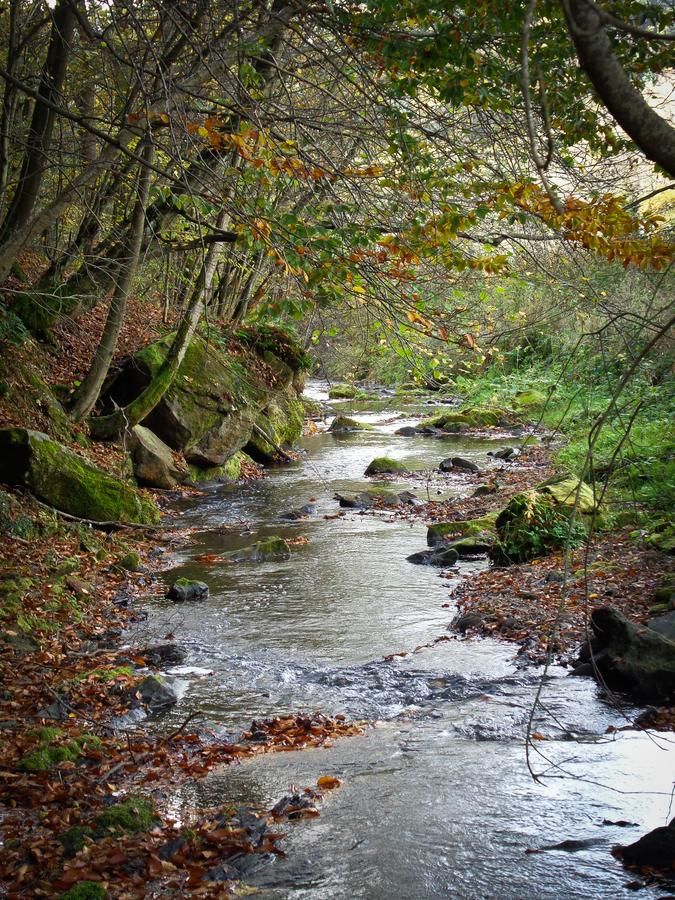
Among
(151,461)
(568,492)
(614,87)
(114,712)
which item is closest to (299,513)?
(151,461)

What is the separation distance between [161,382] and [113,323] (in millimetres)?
2341

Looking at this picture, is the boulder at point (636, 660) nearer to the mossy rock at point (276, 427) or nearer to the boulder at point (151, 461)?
the boulder at point (151, 461)

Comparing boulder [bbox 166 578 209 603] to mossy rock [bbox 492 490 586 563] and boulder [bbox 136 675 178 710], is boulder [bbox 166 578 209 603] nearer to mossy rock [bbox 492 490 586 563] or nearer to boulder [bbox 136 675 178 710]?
boulder [bbox 136 675 178 710]

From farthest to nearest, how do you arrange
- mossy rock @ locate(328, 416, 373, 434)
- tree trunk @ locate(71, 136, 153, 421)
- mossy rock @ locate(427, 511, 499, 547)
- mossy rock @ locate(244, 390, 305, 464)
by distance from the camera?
mossy rock @ locate(328, 416, 373, 434), mossy rock @ locate(244, 390, 305, 464), mossy rock @ locate(427, 511, 499, 547), tree trunk @ locate(71, 136, 153, 421)

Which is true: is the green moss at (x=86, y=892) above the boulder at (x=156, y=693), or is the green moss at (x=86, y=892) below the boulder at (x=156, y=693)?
above

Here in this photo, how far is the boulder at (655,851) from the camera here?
4.09 metres

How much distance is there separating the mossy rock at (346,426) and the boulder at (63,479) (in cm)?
1587

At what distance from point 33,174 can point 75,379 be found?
20.7 ft

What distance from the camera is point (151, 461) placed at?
15031mm

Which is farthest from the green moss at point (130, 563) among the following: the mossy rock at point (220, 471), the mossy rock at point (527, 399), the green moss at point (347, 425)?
the mossy rock at point (527, 399)

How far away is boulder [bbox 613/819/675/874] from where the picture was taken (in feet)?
13.4

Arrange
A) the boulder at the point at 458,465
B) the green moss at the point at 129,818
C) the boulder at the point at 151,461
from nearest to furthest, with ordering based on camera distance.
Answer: the green moss at the point at 129,818 < the boulder at the point at 151,461 < the boulder at the point at 458,465

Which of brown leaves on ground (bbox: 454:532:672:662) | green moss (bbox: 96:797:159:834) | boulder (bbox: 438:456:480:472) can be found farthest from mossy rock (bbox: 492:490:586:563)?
boulder (bbox: 438:456:480:472)

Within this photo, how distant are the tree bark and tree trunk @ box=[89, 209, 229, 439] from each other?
461 inches
